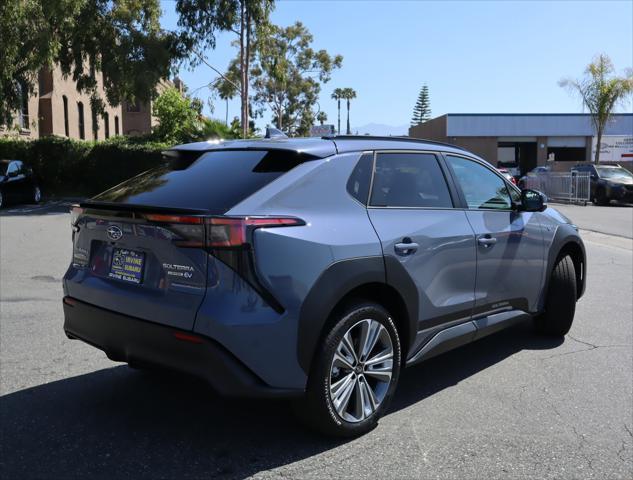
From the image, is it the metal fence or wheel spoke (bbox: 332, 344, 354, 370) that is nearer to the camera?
wheel spoke (bbox: 332, 344, 354, 370)

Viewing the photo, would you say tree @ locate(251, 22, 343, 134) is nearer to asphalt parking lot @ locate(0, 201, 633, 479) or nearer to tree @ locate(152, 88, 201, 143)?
tree @ locate(152, 88, 201, 143)

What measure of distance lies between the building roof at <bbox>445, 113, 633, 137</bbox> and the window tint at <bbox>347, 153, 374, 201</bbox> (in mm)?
47589

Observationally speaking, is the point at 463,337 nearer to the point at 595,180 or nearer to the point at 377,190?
the point at 377,190

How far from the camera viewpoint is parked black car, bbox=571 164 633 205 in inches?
942

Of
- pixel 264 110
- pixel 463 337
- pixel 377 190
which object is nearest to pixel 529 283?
pixel 463 337

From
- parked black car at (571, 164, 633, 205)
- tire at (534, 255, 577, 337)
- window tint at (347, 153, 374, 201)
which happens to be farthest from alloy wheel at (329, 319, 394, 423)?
parked black car at (571, 164, 633, 205)

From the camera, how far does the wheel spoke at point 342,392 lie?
339cm

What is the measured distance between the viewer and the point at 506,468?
126 inches

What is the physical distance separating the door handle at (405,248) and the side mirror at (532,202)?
1678 mm

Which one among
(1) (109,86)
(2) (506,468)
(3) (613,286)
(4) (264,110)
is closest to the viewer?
A: (2) (506,468)

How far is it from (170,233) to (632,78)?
1451 inches

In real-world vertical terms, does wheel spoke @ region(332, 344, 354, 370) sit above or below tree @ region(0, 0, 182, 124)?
below

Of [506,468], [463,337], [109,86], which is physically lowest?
[506,468]

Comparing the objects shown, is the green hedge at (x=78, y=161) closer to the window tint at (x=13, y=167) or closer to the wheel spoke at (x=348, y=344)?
the window tint at (x=13, y=167)
